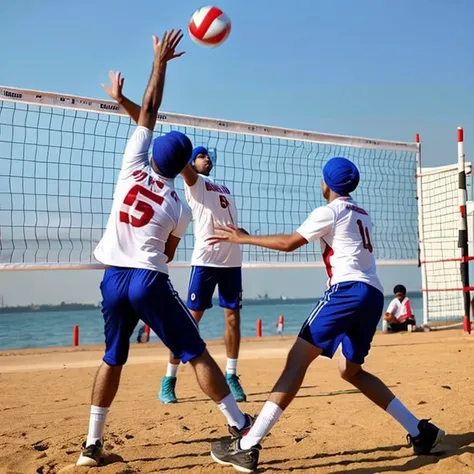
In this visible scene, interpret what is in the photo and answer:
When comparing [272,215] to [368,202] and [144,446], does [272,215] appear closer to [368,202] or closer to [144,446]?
[368,202]

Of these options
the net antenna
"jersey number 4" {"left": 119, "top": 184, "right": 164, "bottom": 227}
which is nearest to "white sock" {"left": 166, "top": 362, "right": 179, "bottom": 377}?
"jersey number 4" {"left": 119, "top": 184, "right": 164, "bottom": 227}

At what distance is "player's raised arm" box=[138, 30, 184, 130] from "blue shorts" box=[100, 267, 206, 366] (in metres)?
0.89

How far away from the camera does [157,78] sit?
12.0 feet

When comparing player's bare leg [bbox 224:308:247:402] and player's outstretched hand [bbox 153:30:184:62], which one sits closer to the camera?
player's outstretched hand [bbox 153:30:184:62]

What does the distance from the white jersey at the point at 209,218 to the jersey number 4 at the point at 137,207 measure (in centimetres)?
188

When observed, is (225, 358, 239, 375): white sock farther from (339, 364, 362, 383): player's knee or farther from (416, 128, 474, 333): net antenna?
(416, 128, 474, 333): net antenna

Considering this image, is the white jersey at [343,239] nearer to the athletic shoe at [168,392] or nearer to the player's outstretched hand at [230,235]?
the player's outstretched hand at [230,235]

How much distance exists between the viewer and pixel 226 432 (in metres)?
4.12

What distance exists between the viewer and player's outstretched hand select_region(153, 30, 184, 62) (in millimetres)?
3766

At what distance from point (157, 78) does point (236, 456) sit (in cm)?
214

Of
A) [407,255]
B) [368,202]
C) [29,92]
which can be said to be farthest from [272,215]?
[29,92]

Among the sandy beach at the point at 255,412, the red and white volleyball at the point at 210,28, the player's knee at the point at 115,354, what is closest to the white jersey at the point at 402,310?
the sandy beach at the point at 255,412

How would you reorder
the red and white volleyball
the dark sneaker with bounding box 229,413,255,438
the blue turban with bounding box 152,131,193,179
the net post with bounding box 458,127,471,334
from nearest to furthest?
the dark sneaker with bounding box 229,413,255,438
the blue turban with bounding box 152,131,193,179
the red and white volleyball
the net post with bounding box 458,127,471,334

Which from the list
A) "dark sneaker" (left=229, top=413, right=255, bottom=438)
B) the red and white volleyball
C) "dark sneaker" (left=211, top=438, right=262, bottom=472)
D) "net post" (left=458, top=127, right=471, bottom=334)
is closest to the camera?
"dark sneaker" (left=211, top=438, right=262, bottom=472)
